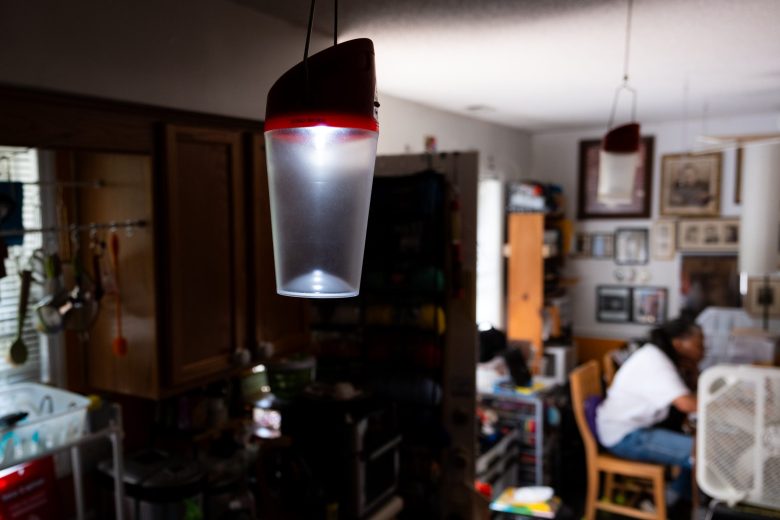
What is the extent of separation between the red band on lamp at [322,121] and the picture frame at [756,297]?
5020 mm

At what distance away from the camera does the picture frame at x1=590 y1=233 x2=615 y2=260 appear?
604cm

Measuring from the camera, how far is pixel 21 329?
1.85 m

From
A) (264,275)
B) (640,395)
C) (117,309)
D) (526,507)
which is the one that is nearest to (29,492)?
(117,309)

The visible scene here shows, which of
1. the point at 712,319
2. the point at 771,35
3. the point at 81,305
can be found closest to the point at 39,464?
the point at 81,305

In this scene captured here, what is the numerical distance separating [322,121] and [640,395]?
11.7 ft

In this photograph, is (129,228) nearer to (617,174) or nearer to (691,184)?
(617,174)

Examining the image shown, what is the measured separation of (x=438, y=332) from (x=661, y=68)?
1.83 meters

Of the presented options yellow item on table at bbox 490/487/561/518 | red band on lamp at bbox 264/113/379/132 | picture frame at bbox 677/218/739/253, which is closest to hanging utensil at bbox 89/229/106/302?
red band on lamp at bbox 264/113/379/132

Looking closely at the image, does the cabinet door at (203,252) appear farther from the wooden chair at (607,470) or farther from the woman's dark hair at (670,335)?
the woman's dark hair at (670,335)

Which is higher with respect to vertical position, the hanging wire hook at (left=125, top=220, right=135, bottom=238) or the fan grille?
the hanging wire hook at (left=125, top=220, right=135, bottom=238)

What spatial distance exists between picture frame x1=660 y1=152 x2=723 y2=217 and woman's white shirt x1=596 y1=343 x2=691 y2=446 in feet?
7.08

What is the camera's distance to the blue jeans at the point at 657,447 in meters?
3.78

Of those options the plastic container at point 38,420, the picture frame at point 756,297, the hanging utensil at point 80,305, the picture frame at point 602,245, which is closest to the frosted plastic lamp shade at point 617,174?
the hanging utensil at point 80,305

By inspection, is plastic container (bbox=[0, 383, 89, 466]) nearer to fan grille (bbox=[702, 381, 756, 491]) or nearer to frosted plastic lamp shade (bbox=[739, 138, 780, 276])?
fan grille (bbox=[702, 381, 756, 491])
